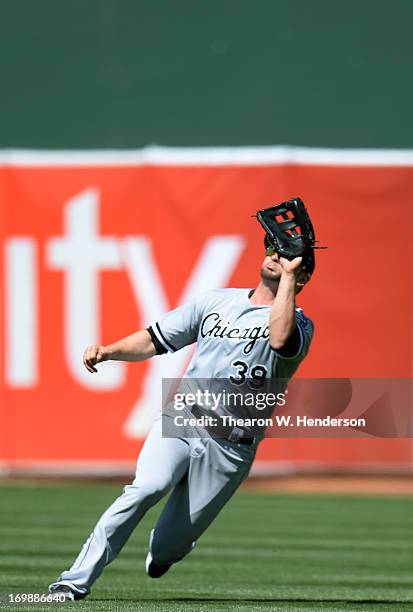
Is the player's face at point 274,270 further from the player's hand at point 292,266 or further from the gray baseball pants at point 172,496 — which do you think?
the gray baseball pants at point 172,496

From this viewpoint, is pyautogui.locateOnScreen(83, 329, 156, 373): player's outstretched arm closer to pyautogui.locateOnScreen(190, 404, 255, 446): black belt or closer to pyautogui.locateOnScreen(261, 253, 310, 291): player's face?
pyautogui.locateOnScreen(190, 404, 255, 446): black belt

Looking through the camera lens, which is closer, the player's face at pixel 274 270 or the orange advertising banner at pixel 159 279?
the player's face at pixel 274 270

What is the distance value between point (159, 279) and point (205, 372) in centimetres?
788

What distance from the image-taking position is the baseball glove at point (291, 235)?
578 centimetres

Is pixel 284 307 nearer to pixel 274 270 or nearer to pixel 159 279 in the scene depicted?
pixel 274 270

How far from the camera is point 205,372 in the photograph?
6.01m

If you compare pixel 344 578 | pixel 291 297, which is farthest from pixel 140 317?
pixel 291 297

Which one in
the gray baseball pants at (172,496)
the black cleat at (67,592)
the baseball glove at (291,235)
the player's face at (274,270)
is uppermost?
the baseball glove at (291,235)

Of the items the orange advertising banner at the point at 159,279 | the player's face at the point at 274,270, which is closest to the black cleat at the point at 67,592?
the player's face at the point at 274,270

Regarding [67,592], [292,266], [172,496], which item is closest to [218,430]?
[172,496]

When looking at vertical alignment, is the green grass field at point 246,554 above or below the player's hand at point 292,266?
below

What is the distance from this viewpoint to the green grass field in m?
6.71

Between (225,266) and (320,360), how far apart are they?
1388 mm

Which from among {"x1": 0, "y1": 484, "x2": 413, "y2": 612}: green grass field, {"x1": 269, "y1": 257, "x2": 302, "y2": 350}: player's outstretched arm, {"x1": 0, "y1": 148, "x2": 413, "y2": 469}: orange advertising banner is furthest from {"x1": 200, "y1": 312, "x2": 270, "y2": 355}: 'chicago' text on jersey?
{"x1": 0, "y1": 148, "x2": 413, "y2": 469}: orange advertising banner
